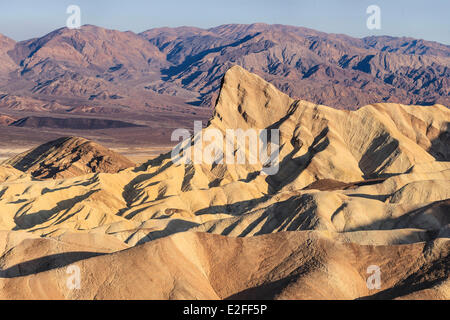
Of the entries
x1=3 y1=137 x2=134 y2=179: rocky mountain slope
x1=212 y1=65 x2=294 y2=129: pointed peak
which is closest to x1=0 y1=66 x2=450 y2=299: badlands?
x1=212 y1=65 x2=294 y2=129: pointed peak

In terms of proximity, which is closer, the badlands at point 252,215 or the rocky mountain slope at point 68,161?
the badlands at point 252,215

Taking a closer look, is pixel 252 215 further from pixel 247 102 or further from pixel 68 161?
pixel 68 161

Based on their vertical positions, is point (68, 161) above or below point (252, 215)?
below

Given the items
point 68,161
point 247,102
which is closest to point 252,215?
point 247,102

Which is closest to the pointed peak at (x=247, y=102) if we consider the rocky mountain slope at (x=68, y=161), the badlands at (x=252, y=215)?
the badlands at (x=252, y=215)

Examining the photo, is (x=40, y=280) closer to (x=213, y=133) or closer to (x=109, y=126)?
(x=213, y=133)

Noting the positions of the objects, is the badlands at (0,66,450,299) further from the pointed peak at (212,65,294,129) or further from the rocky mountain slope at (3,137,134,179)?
the rocky mountain slope at (3,137,134,179)

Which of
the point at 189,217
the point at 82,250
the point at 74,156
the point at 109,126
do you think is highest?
the point at 82,250

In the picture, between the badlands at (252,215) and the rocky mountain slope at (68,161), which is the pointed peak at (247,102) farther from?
the rocky mountain slope at (68,161)
